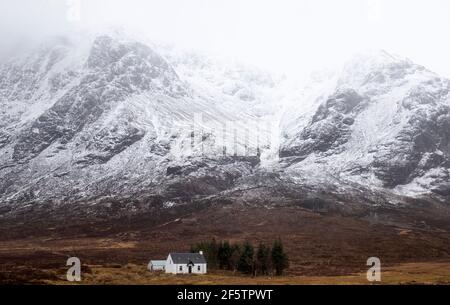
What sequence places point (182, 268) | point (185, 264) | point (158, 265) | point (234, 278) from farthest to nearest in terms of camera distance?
1. point (158, 265)
2. point (185, 264)
3. point (182, 268)
4. point (234, 278)

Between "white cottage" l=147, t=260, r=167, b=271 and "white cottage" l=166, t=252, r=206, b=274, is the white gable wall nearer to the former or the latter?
"white cottage" l=166, t=252, r=206, b=274

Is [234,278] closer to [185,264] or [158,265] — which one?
[185,264]

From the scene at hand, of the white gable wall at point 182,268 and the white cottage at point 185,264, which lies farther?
the white cottage at point 185,264

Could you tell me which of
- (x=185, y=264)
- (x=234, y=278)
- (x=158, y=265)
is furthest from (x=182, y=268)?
(x=234, y=278)

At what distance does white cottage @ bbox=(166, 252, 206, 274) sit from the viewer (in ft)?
395

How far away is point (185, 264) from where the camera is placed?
121188mm

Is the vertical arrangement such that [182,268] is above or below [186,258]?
below

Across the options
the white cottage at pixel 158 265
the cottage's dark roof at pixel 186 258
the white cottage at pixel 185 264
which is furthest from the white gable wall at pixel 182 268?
the white cottage at pixel 158 265

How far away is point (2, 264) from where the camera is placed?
13575 centimetres

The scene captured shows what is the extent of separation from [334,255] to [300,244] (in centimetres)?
2053

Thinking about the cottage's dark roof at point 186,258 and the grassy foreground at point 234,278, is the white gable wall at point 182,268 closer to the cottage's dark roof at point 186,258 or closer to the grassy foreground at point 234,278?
the cottage's dark roof at point 186,258

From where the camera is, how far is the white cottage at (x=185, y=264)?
12025 cm
